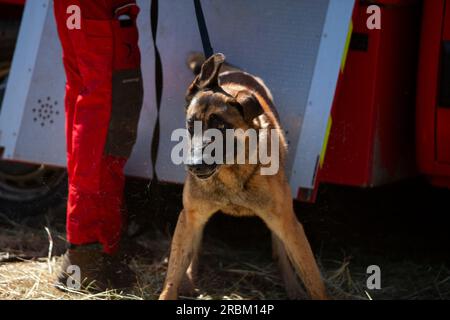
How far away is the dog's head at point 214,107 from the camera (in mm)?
3891

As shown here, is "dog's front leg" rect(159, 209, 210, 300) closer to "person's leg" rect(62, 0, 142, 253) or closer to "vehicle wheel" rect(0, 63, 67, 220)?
"person's leg" rect(62, 0, 142, 253)

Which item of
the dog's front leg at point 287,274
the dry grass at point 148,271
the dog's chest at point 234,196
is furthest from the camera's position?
the dog's front leg at point 287,274

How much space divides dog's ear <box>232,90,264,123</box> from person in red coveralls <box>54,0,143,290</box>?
722 millimetres

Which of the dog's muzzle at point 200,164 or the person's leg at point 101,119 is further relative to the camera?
the person's leg at point 101,119

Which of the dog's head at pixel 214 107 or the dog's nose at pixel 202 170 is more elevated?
the dog's head at pixel 214 107

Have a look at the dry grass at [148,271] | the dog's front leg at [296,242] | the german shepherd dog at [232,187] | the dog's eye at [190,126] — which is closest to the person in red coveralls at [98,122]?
the dry grass at [148,271]

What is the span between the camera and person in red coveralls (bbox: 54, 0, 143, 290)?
165 inches

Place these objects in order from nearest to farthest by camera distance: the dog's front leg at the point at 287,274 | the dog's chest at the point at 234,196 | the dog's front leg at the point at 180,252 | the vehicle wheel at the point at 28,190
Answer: the dog's chest at the point at 234,196, the dog's front leg at the point at 180,252, the dog's front leg at the point at 287,274, the vehicle wheel at the point at 28,190

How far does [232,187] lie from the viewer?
4.11 metres

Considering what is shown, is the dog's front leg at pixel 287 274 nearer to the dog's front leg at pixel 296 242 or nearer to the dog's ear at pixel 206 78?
the dog's front leg at pixel 296 242
